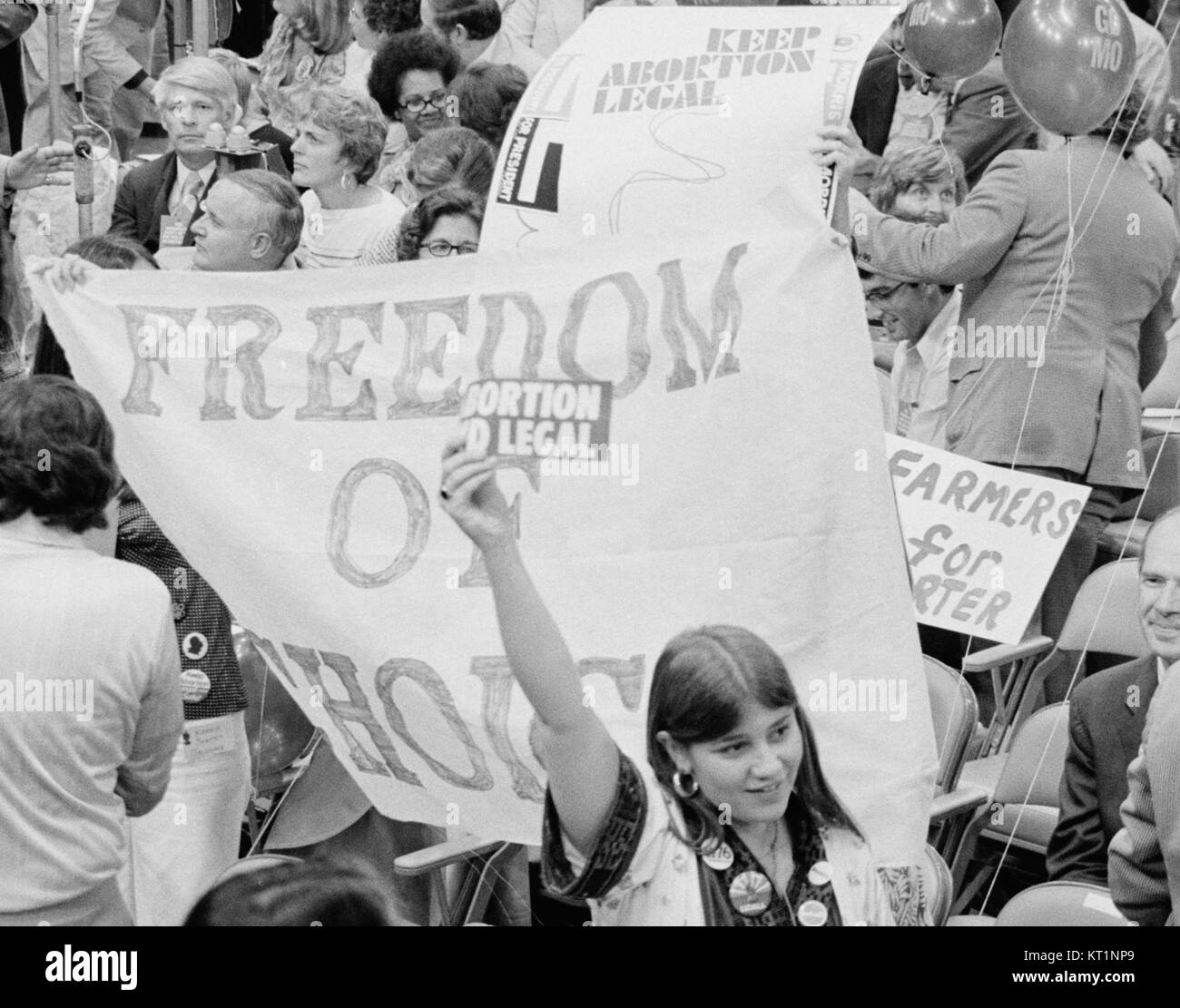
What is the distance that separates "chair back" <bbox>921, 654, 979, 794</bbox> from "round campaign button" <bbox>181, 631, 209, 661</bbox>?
155 centimetres

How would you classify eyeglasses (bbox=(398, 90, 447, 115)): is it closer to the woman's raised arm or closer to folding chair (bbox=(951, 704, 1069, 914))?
folding chair (bbox=(951, 704, 1069, 914))

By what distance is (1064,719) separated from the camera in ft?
14.0

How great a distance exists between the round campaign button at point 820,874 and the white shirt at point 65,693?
1.14 meters

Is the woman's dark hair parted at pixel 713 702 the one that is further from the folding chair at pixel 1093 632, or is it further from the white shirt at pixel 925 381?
the white shirt at pixel 925 381

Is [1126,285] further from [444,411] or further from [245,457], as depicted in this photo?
[245,457]

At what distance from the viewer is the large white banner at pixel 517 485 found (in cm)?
340

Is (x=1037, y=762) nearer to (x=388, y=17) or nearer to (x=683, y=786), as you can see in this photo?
(x=683, y=786)

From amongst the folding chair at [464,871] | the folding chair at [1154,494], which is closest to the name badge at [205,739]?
the folding chair at [464,871]

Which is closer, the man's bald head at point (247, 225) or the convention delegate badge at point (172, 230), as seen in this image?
the man's bald head at point (247, 225)

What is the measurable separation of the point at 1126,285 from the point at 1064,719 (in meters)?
1.36

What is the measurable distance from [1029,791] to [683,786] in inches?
65.8

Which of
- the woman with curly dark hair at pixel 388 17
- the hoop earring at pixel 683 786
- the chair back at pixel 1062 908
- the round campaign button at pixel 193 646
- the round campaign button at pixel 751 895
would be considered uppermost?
the woman with curly dark hair at pixel 388 17

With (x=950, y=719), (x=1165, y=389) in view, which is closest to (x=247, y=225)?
(x=950, y=719)

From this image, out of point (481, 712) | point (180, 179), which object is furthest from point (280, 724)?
point (180, 179)
